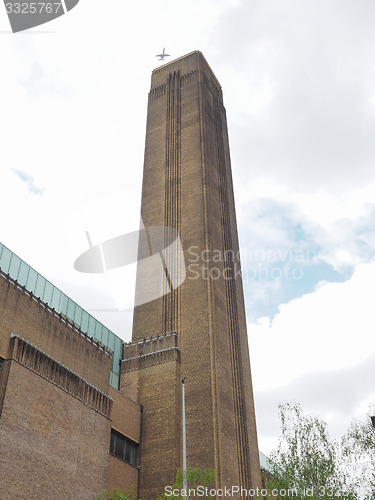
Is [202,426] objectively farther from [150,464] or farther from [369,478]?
[369,478]

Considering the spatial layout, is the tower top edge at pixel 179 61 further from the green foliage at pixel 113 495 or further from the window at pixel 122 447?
the green foliage at pixel 113 495

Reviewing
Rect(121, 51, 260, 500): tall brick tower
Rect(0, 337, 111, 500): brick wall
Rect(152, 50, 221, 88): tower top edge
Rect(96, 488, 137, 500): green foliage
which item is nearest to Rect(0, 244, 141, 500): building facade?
Rect(0, 337, 111, 500): brick wall

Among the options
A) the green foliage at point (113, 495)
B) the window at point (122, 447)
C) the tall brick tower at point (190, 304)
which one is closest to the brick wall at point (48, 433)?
the green foliage at point (113, 495)

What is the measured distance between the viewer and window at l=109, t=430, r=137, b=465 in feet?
105

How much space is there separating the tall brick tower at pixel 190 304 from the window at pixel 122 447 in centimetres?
67

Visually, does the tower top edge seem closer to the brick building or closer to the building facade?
the brick building

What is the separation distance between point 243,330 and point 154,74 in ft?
102

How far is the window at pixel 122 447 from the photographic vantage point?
32.0 meters

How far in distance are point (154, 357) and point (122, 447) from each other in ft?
23.1

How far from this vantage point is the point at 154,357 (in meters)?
37.8

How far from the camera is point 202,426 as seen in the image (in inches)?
1329

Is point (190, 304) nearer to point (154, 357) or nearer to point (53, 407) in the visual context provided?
point (154, 357)

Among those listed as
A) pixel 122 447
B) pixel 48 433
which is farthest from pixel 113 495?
pixel 122 447

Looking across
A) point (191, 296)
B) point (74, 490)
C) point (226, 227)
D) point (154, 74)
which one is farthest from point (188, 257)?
point (154, 74)
